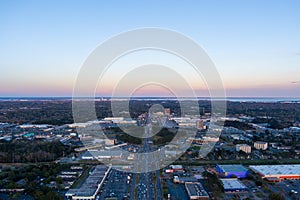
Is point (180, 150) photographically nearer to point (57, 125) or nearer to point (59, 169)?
point (59, 169)

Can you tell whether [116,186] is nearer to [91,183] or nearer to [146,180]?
[91,183]

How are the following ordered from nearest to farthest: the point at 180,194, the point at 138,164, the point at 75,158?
the point at 180,194, the point at 138,164, the point at 75,158

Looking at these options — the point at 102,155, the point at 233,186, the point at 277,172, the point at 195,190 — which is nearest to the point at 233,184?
the point at 233,186

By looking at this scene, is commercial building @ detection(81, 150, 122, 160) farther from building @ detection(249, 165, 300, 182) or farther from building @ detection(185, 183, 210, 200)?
building @ detection(249, 165, 300, 182)

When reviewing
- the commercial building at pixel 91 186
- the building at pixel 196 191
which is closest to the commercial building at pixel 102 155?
the commercial building at pixel 91 186

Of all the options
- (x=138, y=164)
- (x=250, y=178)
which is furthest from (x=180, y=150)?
(x=250, y=178)

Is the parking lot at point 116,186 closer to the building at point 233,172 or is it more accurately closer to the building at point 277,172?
the building at point 233,172

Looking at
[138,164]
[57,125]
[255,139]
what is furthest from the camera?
[57,125]
